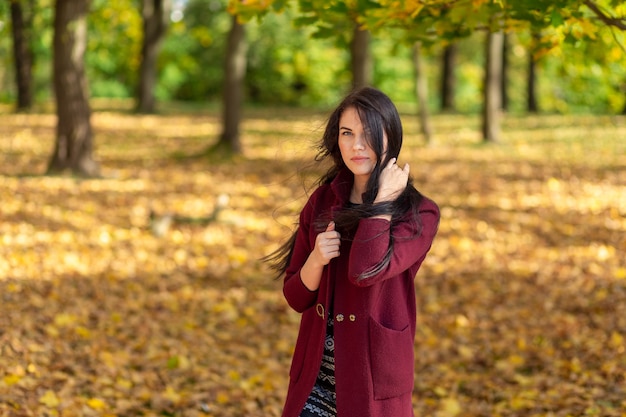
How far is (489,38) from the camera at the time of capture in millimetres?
15422

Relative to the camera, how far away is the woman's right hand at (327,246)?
94.4 inches

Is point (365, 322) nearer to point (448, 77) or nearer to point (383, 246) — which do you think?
point (383, 246)

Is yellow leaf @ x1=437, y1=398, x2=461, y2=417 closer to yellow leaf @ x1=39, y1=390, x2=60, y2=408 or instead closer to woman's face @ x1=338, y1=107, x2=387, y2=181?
yellow leaf @ x1=39, y1=390, x2=60, y2=408

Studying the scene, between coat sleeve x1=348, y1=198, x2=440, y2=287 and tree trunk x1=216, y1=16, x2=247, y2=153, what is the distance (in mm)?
12476

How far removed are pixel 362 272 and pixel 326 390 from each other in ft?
1.69

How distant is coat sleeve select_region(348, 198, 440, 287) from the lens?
2320 millimetres

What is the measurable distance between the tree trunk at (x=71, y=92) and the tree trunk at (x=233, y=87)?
11.0 ft

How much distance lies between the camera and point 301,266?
2.65 meters

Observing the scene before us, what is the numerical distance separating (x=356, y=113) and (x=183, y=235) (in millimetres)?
6935

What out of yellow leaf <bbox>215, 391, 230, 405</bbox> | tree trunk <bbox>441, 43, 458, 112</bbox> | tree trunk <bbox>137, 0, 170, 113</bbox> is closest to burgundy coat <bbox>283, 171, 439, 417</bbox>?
yellow leaf <bbox>215, 391, 230, 405</bbox>

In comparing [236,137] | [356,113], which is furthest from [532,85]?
[356,113]

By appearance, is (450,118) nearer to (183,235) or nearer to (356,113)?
(183,235)

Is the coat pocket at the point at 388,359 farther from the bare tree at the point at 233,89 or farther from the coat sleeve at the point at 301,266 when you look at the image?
the bare tree at the point at 233,89

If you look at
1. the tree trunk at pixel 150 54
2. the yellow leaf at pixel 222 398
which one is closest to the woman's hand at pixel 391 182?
the yellow leaf at pixel 222 398
